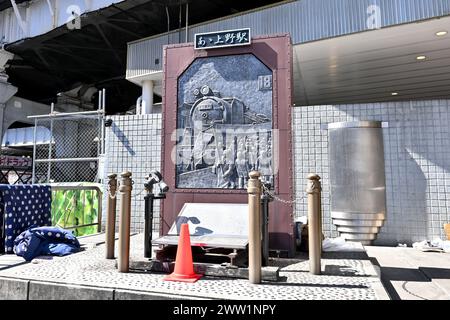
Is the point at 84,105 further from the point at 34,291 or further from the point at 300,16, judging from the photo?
the point at 34,291

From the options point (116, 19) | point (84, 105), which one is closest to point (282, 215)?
point (116, 19)

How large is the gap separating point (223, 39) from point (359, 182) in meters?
3.29

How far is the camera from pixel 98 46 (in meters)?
16.5

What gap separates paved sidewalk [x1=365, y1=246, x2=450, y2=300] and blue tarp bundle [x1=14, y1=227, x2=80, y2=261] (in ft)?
16.5

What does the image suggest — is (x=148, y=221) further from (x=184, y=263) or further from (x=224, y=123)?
(x=224, y=123)

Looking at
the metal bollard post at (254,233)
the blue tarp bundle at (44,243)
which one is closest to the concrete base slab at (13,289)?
the blue tarp bundle at (44,243)

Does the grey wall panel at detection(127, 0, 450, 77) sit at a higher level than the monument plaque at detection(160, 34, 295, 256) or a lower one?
higher

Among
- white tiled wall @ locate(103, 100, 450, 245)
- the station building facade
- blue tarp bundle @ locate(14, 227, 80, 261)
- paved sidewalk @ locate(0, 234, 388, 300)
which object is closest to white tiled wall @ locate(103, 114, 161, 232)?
the station building facade

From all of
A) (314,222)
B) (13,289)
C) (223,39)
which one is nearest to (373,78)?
(223,39)

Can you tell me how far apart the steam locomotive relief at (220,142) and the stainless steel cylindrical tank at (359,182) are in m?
1.10

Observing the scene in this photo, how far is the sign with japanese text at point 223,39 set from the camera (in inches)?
223

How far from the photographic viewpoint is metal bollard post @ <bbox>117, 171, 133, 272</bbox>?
14.0ft

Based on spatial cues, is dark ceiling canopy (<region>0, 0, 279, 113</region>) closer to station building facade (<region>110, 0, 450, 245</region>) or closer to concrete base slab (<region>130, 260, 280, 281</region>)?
station building facade (<region>110, 0, 450, 245</region>)
